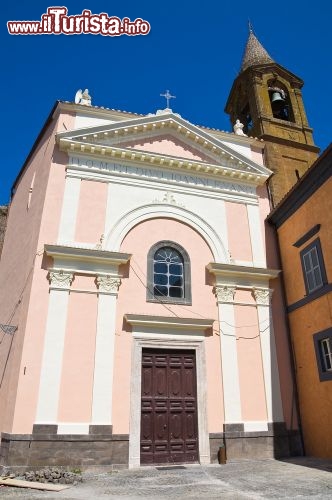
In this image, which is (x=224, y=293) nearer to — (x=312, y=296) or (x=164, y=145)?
(x=312, y=296)

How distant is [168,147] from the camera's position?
44.7 feet

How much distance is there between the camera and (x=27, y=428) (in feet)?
29.2

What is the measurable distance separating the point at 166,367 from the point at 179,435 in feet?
5.68

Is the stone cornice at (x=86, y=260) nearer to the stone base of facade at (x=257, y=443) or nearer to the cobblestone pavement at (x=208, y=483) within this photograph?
the cobblestone pavement at (x=208, y=483)

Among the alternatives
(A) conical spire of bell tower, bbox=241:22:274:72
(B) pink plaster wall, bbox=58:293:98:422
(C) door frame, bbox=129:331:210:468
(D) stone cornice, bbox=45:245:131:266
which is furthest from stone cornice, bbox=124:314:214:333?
(A) conical spire of bell tower, bbox=241:22:274:72

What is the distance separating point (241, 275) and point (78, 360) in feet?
17.9

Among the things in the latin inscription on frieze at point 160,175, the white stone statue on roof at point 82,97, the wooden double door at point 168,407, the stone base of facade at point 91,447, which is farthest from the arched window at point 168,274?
the white stone statue on roof at point 82,97

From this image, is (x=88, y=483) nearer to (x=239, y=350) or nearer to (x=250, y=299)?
(x=239, y=350)

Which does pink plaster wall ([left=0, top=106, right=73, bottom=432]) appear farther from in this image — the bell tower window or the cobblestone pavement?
the bell tower window

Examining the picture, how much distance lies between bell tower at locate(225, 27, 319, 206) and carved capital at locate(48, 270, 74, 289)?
25.2 feet

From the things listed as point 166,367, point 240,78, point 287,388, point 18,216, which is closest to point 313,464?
point 287,388

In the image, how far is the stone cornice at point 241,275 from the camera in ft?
39.1

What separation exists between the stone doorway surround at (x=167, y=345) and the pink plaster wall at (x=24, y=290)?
2.43 metres

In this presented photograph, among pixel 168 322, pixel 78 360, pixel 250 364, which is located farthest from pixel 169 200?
pixel 78 360
